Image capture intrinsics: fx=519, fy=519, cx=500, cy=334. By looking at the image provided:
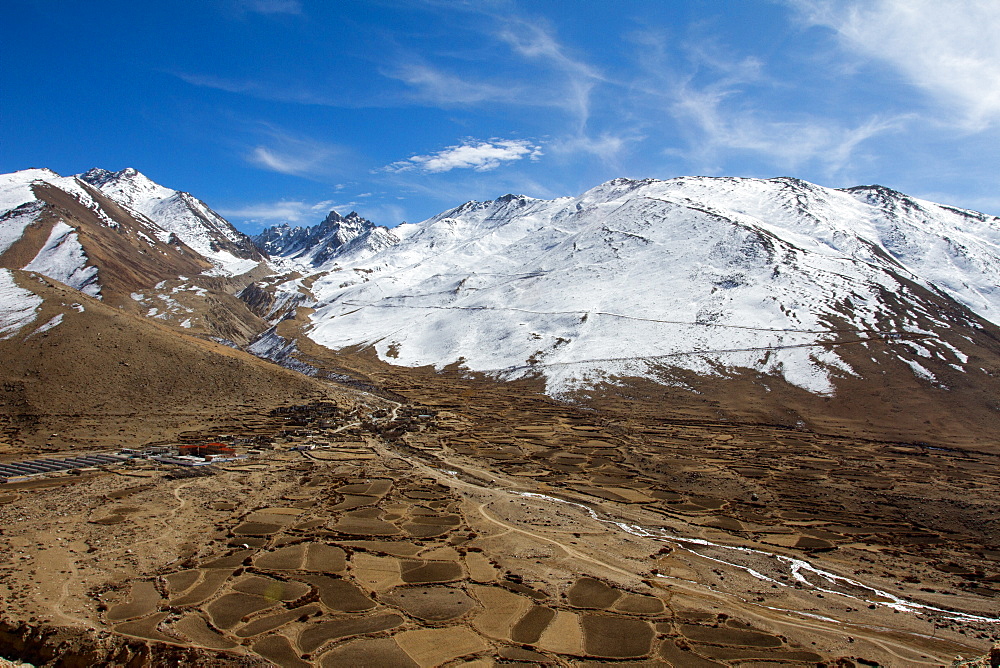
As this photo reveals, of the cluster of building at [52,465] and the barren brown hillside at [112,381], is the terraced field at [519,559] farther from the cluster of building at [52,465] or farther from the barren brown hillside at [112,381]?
the barren brown hillside at [112,381]

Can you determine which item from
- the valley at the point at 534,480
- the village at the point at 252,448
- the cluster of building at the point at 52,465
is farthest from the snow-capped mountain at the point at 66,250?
the cluster of building at the point at 52,465

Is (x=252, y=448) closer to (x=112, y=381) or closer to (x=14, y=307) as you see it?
(x=112, y=381)

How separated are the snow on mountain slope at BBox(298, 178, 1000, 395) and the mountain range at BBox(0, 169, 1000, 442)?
0.60m

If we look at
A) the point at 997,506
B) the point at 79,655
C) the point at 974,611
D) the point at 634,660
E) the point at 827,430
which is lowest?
the point at 79,655

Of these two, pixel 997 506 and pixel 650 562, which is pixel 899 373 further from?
pixel 650 562

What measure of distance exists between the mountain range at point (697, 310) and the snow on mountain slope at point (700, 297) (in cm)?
60

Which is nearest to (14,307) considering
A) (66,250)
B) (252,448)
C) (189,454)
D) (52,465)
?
(52,465)

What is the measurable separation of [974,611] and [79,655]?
43186mm

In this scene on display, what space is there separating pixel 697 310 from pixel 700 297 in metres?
7.42

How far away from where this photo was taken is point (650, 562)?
32906mm

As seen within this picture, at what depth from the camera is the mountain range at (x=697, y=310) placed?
9150 centimetres

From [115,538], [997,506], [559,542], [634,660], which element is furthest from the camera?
[997,506]

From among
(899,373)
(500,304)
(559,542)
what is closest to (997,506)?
(559,542)

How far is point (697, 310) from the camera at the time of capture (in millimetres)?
124938
